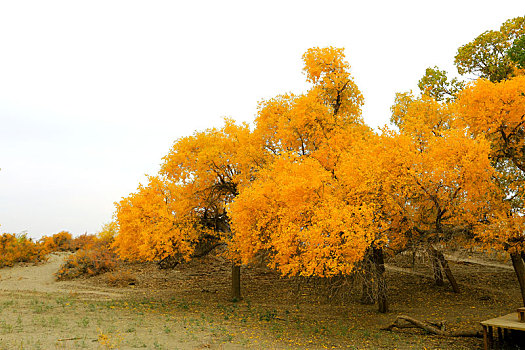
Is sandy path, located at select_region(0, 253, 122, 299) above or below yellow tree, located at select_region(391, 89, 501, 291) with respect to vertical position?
below

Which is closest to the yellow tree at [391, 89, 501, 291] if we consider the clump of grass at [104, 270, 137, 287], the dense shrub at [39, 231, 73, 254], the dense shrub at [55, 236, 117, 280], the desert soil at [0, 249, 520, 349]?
the desert soil at [0, 249, 520, 349]

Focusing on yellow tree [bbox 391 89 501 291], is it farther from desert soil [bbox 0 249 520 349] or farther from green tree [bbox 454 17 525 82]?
green tree [bbox 454 17 525 82]

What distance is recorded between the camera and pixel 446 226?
14.8 m

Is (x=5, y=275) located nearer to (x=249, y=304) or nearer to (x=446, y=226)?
(x=249, y=304)

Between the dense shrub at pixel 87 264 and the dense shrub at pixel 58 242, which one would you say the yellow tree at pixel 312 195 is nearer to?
the dense shrub at pixel 87 264

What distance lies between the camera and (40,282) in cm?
2652

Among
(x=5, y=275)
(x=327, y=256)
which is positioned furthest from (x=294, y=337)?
(x=5, y=275)

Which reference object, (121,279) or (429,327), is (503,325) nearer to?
(429,327)

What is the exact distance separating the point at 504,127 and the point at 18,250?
37.0 metres

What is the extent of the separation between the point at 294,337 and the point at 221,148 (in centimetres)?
1097

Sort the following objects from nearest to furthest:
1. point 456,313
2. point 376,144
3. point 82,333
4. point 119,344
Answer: point 119,344, point 82,333, point 376,144, point 456,313

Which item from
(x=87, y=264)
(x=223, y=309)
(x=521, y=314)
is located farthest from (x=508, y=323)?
(x=87, y=264)

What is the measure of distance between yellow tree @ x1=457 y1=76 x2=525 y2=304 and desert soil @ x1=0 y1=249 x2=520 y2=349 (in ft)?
7.28

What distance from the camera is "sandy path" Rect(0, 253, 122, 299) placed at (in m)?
23.1
